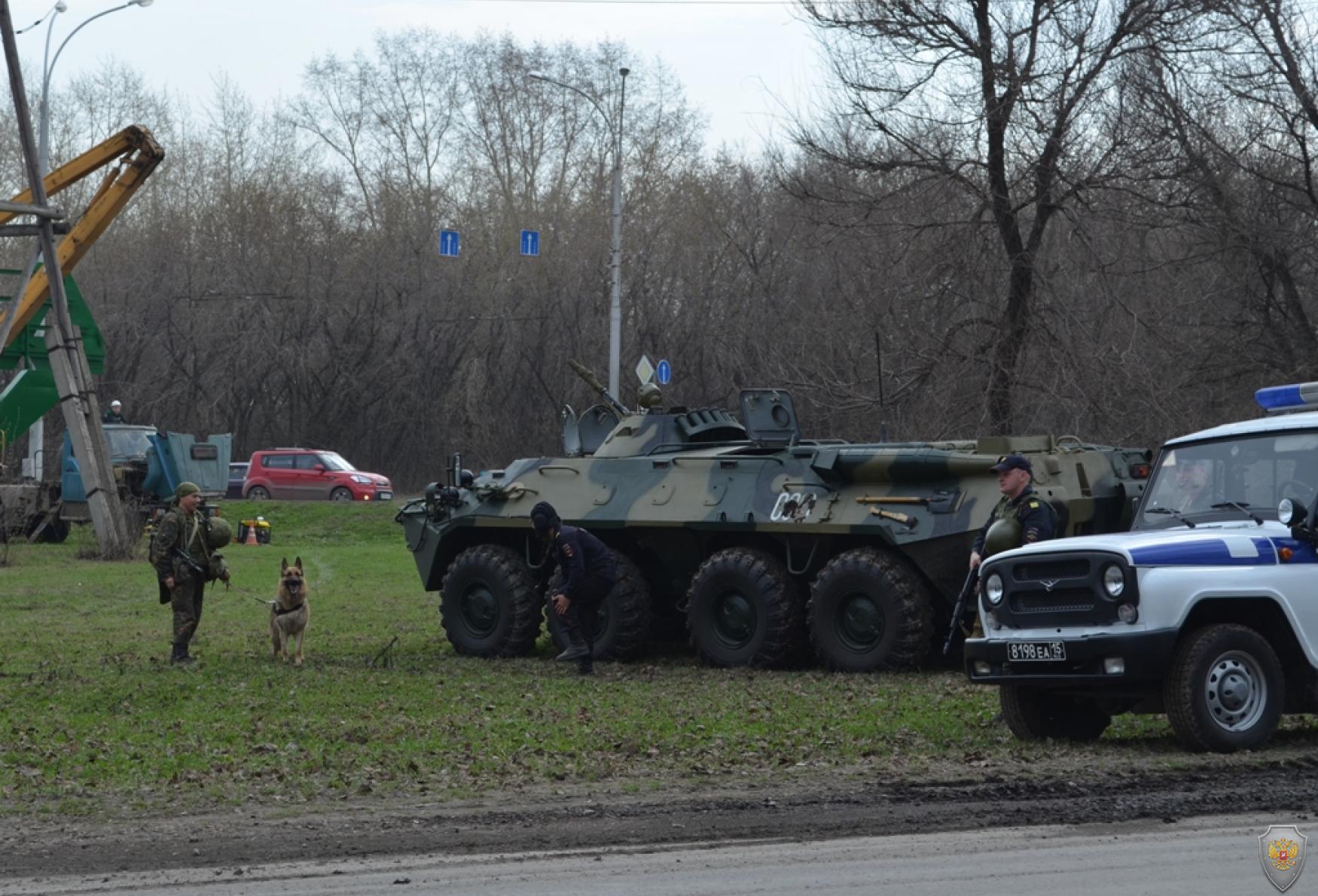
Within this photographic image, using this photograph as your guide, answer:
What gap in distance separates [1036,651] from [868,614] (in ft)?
14.0

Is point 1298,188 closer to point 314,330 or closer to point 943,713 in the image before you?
point 943,713

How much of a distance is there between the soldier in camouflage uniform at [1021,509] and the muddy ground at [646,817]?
2.22 metres

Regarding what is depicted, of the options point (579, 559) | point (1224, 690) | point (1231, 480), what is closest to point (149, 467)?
point (579, 559)

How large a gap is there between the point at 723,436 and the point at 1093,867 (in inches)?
404

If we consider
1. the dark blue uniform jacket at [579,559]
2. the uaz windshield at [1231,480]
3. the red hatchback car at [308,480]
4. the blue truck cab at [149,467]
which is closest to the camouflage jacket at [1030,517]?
the uaz windshield at [1231,480]

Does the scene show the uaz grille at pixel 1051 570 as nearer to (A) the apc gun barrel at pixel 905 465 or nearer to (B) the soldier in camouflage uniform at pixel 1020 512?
(B) the soldier in camouflage uniform at pixel 1020 512

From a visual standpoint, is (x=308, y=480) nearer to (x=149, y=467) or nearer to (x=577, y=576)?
(x=149, y=467)

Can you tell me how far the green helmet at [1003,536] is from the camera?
1065 cm

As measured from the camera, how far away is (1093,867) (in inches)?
255

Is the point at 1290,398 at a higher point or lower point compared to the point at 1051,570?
higher

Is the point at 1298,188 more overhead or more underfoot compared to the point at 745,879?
more overhead

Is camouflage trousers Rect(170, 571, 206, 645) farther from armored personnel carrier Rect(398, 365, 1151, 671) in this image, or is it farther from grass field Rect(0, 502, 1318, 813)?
armored personnel carrier Rect(398, 365, 1151, 671)

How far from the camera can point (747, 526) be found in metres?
14.3

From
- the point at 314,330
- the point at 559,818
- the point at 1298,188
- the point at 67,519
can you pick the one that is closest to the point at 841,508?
the point at 559,818
